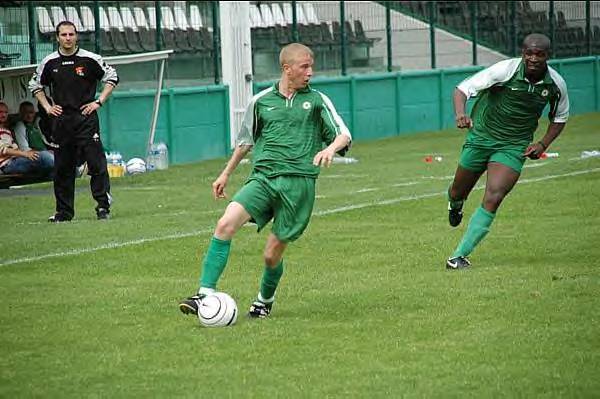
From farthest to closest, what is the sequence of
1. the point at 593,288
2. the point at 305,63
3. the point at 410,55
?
the point at 410,55 < the point at 593,288 < the point at 305,63

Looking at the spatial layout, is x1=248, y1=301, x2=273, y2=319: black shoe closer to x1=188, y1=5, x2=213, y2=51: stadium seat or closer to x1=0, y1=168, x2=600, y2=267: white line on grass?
x1=0, y1=168, x2=600, y2=267: white line on grass

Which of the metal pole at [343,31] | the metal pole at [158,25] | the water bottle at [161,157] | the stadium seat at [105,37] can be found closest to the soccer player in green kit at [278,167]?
the water bottle at [161,157]

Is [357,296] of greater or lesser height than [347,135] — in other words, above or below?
below

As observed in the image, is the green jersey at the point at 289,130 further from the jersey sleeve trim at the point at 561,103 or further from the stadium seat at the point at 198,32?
the stadium seat at the point at 198,32

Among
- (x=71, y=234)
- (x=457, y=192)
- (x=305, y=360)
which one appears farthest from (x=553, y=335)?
(x=71, y=234)

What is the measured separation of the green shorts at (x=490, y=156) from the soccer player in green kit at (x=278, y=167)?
8.70 feet

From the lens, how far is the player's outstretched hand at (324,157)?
29.1ft

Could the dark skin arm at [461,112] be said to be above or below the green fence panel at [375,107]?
above

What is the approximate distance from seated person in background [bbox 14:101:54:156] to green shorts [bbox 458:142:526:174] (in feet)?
31.7

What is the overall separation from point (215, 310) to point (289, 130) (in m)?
1.30

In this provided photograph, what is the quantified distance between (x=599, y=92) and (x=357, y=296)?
90.2 feet

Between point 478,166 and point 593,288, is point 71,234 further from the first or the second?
point 593,288

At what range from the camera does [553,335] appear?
858cm

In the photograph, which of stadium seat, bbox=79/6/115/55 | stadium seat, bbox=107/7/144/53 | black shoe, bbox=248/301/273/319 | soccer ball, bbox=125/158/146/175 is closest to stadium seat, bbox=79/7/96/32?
stadium seat, bbox=79/6/115/55
